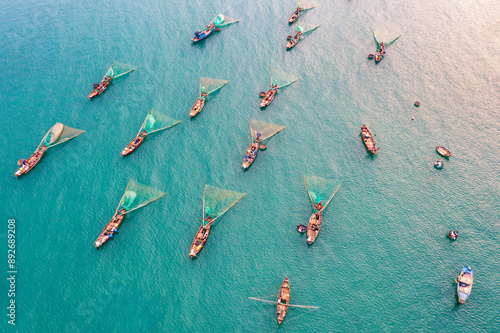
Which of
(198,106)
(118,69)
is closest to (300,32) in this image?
(198,106)

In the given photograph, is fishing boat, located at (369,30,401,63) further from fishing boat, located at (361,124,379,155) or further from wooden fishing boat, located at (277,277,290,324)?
wooden fishing boat, located at (277,277,290,324)

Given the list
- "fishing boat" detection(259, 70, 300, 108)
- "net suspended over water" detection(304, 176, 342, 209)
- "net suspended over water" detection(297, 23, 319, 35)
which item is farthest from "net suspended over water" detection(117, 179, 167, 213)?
"net suspended over water" detection(297, 23, 319, 35)

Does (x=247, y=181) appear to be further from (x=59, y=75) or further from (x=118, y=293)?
(x=59, y=75)

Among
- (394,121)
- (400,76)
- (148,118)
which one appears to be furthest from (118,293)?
(400,76)

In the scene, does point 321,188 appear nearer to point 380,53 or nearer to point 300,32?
point 380,53

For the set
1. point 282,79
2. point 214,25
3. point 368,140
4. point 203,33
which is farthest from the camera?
point 214,25
